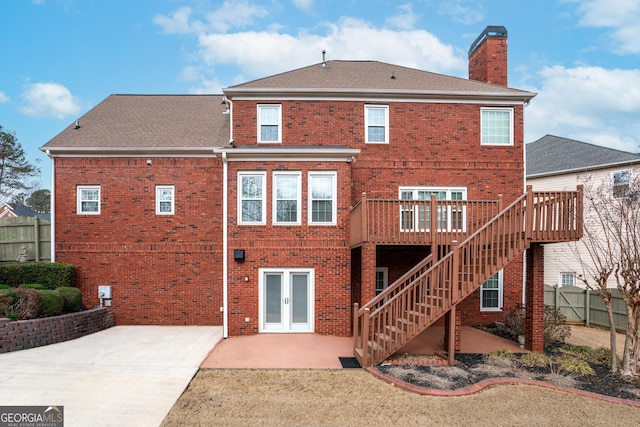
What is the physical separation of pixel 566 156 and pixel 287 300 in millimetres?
15767

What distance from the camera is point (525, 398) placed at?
6172 millimetres

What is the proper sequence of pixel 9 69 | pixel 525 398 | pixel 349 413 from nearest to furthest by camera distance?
pixel 349 413 < pixel 525 398 < pixel 9 69

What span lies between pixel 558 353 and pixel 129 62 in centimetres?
2308

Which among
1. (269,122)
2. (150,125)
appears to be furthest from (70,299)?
(269,122)

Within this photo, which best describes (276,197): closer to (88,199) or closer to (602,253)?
(88,199)

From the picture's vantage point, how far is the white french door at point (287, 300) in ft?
34.1

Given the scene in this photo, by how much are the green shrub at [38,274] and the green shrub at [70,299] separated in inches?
32.8

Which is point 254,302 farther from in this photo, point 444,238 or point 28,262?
point 28,262

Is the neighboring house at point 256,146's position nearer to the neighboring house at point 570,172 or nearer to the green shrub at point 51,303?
the green shrub at point 51,303

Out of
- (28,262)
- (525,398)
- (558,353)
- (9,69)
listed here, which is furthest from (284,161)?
(9,69)

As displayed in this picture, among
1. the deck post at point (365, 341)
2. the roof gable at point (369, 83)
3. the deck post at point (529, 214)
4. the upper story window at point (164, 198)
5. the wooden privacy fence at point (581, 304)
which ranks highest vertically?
the roof gable at point (369, 83)

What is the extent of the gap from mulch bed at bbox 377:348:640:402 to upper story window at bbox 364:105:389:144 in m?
6.93

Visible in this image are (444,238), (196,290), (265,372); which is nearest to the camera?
(265,372)

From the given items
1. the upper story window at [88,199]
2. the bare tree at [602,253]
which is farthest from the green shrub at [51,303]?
the bare tree at [602,253]
